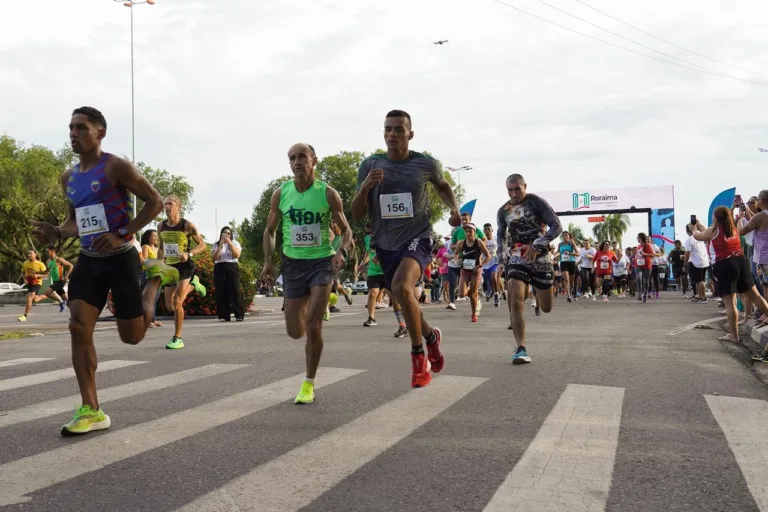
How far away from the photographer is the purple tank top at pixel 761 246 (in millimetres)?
10484

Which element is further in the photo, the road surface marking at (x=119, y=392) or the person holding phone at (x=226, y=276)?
the person holding phone at (x=226, y=276)

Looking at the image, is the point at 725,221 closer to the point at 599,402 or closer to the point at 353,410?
the point at 599,402

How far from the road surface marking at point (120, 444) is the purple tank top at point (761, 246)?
7.09 meters

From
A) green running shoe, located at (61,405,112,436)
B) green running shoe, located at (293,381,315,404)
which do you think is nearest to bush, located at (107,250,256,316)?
green running shoe, located at (293,381,315,404)

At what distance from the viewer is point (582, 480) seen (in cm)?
365

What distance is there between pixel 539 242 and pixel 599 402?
2.84 meters

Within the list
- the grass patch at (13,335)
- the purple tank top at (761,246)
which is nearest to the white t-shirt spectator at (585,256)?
the purple tank top at (761,246)

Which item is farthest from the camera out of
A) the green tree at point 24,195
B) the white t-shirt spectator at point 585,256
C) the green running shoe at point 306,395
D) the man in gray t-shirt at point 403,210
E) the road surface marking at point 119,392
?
the green tree at point 24,195

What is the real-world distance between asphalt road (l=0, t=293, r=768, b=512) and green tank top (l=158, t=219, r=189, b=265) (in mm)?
1687

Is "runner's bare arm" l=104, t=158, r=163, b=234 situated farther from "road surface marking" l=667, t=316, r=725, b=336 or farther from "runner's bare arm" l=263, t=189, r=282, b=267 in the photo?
"road surface marking" l=667, t=316, r=725, b=336

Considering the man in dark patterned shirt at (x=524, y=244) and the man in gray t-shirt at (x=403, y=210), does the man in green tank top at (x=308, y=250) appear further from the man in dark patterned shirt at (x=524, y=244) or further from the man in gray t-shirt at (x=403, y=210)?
the man in dark patterned shirt at (x=524, y=244)

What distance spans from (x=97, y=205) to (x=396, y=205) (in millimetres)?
2232

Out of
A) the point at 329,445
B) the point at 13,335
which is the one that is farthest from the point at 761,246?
the point at 13,335

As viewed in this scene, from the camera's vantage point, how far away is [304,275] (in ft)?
20.0
